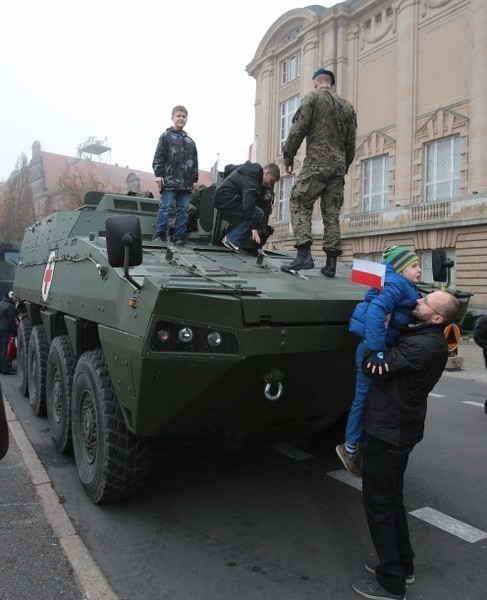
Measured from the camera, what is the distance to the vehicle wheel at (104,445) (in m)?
3.48

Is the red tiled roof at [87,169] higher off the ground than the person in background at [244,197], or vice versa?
the red tiled roof at [87,169]

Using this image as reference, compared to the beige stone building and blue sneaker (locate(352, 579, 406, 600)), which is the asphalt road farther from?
the beige stone building

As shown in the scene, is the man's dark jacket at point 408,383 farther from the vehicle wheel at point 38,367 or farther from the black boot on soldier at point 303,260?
the vehicle wheel at point 38,367

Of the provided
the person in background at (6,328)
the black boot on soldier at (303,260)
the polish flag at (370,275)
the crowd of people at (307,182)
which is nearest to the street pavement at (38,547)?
the polish flag at (370,275)

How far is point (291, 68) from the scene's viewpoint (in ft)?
98.6

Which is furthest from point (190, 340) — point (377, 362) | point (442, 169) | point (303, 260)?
point (442, 169)

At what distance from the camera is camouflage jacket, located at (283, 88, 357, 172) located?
4.46 metres

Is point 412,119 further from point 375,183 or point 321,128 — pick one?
point 321,128

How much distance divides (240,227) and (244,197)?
0.81 ft

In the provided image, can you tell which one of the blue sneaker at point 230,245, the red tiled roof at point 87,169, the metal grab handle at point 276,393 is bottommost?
the metal grab handle at point 276,393

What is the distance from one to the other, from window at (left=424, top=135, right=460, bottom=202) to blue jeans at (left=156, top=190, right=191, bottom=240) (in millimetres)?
18145

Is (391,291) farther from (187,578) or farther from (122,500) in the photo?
(122,500)

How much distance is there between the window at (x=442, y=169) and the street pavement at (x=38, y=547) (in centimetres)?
2007

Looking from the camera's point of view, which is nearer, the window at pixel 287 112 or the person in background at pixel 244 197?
the person in background at pixel 244 197
